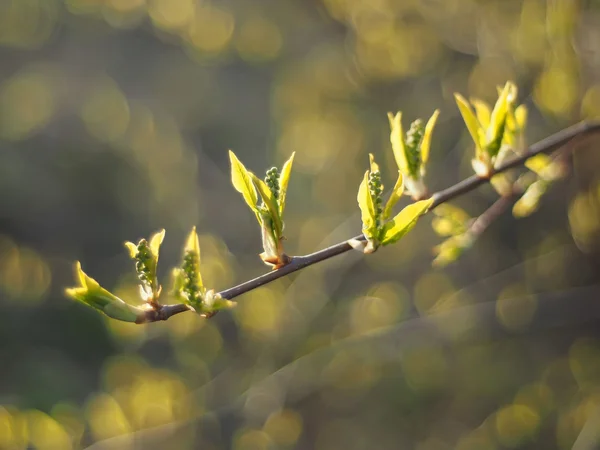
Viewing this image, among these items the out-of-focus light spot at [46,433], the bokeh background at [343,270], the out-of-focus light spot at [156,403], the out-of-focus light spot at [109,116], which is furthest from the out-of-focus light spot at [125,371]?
the out-of-focus light spot at [109,116]

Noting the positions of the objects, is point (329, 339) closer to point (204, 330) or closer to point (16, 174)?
point (204, 330)

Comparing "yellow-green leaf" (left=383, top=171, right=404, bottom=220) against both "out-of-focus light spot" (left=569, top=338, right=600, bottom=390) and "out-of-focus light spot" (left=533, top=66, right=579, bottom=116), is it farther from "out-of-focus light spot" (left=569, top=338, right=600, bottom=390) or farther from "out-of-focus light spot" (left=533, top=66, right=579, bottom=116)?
"out-of-focus light spot" (left=569, top=338, right=600, bottom=390)

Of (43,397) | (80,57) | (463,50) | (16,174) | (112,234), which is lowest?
(43,397)

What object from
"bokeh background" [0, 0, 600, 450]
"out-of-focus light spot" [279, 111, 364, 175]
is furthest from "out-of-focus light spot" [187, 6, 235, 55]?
"out-of-focus light spot" [279, 111, 364, 175]

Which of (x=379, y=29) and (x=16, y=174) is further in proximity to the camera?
(x=16, y=174)

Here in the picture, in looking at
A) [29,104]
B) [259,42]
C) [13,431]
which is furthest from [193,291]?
[29,104]

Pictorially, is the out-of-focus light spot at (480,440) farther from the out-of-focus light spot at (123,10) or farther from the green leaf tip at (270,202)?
the out-of-focus light spot at (123,10)

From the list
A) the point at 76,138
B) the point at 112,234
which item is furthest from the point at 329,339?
the point at 76,138
